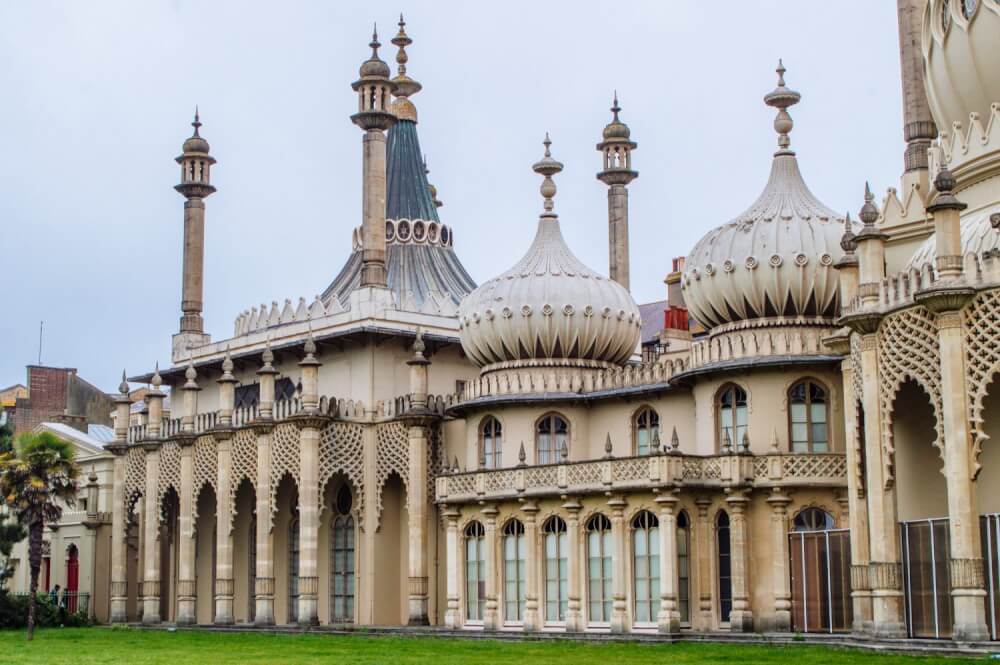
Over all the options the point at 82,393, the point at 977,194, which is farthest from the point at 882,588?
the point at 82,393

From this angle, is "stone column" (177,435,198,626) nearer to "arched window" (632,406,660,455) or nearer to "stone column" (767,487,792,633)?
"arched window" (632,406,660,455)

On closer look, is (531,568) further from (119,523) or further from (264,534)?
(119,523)

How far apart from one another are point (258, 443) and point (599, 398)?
10769 mm

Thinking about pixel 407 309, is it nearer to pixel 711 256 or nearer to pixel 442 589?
pixel 442 589

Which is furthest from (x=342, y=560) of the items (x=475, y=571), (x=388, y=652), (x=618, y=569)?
(x=388, y=652)

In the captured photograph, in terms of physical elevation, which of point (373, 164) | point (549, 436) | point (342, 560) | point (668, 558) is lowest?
point (668, 558)

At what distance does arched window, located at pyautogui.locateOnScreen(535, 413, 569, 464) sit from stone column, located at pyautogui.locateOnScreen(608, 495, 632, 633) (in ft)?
14.6

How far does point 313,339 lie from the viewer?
4522 cm

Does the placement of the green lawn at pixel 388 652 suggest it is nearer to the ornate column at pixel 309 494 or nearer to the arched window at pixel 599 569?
the arched window at pixel 599 569

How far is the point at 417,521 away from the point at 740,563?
10.7 m

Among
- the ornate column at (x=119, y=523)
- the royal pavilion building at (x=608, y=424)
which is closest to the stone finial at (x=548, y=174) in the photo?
the royal pavilion building at (x=608, y=424)

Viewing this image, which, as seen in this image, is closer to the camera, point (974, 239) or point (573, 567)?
point (974, 239)

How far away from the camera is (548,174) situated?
1681 inches

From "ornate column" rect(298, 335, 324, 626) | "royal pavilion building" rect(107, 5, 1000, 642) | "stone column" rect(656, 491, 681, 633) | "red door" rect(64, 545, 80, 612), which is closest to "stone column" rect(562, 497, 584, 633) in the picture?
"royal pavilion building" rect(107, 5, 1000, 642)
